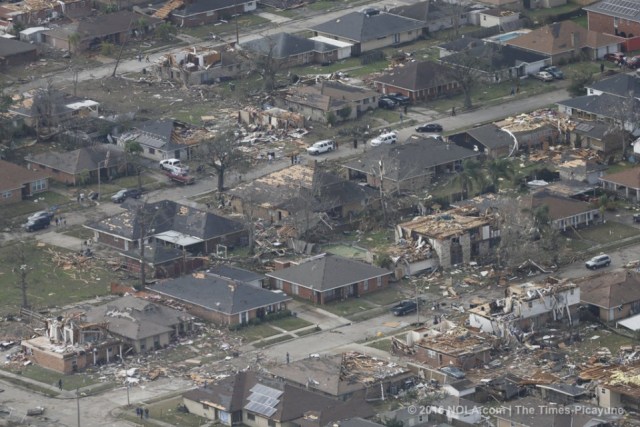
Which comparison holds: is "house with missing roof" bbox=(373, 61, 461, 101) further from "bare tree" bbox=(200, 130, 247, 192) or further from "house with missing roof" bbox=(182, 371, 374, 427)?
"house with missing roof" bbox=(182, 371, 374, 427)

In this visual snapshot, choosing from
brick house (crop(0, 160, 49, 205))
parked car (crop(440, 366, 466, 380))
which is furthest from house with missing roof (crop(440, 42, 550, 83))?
parked car (crop(440, 366, 466, 380))

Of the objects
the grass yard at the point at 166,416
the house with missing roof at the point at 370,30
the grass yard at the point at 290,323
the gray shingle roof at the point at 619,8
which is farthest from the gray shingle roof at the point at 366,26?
the grass yard at the point at 166,416

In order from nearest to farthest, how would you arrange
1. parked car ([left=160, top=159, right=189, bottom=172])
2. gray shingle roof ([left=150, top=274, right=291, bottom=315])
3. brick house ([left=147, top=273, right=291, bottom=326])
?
brick house ([left=147, top=273, right=291, bottom=326])
gray shingle roof ([left=150, top=274, right=291, bottom=315])
parked car ([left=160, top=159, right=189, bottom=172])

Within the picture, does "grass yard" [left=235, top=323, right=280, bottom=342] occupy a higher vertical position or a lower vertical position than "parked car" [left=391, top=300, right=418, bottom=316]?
lower

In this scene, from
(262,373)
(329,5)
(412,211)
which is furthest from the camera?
(329,5)

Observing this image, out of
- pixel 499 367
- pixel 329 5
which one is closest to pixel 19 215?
pixel 499 367

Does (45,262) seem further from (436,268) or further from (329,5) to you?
(329,5)

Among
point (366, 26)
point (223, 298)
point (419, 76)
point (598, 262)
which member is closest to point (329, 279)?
point (223, 298)
